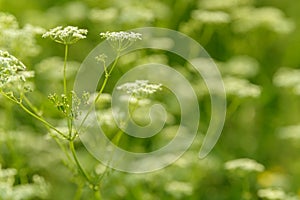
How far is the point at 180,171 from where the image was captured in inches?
105

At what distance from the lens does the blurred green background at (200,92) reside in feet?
8.51

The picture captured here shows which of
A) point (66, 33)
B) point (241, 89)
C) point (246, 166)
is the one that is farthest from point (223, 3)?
point (66, 33)

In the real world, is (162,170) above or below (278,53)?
below

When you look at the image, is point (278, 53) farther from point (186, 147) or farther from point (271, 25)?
point (186, 147)

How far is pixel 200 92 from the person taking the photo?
10.0 ft

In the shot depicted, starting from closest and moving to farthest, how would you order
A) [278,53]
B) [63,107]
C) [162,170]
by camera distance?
1. [63,107]
2. [162,170]
3. [278,53]

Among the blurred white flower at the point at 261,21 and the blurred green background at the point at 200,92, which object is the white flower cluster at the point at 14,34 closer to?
the blurred green background at the point at 200,92

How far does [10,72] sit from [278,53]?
2.52 meters

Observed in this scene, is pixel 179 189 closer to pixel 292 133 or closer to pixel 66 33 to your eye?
pixel 292 133

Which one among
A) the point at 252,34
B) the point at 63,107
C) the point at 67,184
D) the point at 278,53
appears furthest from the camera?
the point at 278,53

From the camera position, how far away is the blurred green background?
2594 millimetres

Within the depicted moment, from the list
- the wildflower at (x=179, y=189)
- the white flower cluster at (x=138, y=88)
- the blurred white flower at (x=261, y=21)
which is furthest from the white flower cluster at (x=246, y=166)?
the blurred white flower at (x=261, y=21)

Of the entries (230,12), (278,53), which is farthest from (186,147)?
(278,53)

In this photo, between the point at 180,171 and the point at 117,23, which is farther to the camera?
the point at 117,23
